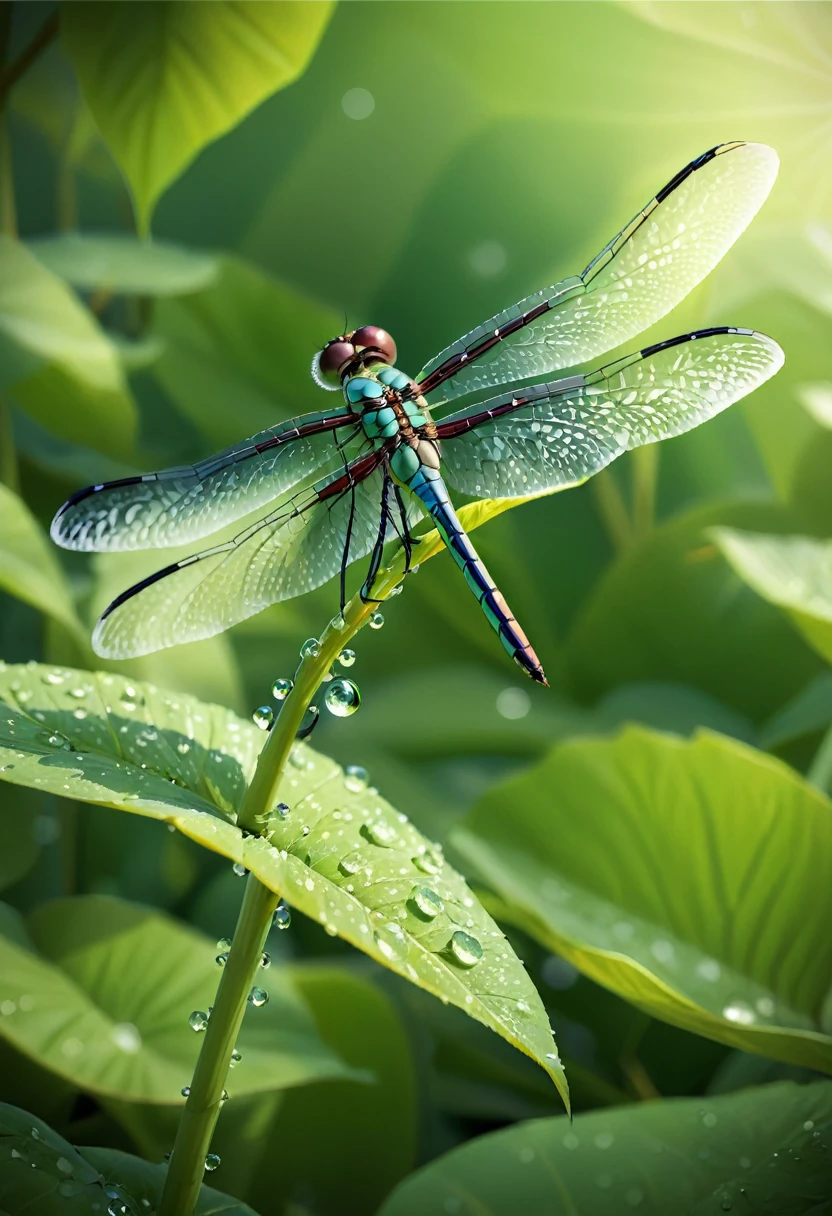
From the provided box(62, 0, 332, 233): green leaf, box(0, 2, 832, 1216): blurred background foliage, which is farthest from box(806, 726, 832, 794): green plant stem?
box(62, 0, 332, 233): green leaf

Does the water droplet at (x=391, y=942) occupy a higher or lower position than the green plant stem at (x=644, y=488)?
lower

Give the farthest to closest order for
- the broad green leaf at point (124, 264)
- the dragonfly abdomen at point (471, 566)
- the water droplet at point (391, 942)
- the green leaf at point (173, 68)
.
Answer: the broad green leaf at point (124, 264) → the green leaf at point (173, 68) → the dragonfly abdomen at point (471, 566) → the water droplet at point (391, 942)

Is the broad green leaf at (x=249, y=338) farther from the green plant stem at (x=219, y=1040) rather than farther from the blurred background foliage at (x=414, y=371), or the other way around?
the green plant stem at (x=219, y=1040)

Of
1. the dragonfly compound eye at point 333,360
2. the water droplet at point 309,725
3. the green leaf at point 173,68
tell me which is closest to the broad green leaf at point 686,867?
the water droplet at point 309,725

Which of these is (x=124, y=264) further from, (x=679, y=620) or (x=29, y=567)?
(x=679, y=620)

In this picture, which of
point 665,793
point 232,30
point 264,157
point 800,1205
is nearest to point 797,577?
point 665,793

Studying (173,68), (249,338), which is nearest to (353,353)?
(173,68)

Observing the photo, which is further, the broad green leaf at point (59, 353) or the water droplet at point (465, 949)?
the broad green leaf at point (59, 353)
